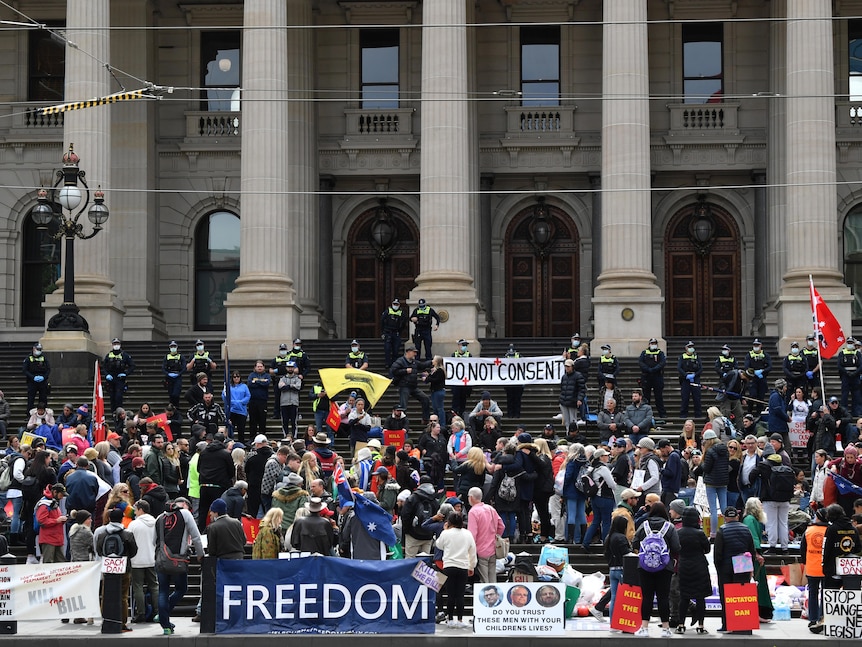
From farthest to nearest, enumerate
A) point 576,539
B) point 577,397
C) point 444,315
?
point 444,315
point 577,397
point 576,539

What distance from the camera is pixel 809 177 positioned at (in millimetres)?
39094

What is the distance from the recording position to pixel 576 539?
2567 cm

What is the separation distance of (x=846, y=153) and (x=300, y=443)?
79.4 feet

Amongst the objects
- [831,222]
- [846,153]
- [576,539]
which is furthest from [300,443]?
[846,153]

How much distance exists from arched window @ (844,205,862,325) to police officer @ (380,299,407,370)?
49.9 feet

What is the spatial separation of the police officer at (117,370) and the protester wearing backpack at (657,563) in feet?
50.9

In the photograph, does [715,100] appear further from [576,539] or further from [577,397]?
[576,539]

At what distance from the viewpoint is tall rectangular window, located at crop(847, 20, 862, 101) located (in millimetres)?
45844

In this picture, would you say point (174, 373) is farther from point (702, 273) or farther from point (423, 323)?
point (702, 273)

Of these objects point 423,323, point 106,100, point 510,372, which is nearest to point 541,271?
point 423,323

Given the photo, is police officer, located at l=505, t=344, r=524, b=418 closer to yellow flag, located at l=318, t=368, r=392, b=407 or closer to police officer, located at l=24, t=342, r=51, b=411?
yellow flag, located at l=318, t=368, r=392, b=407

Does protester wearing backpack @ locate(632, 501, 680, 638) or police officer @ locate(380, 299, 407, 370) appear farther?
police officer @ locate(380, 299, 407, 370)

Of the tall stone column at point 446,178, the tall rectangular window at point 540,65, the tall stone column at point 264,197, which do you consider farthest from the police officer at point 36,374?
the tall rectangular window at point 540,65

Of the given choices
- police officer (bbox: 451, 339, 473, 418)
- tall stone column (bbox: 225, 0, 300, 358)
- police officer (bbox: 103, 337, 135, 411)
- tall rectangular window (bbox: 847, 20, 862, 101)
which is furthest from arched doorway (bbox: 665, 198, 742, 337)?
police officer (bbox: 103, 337, 135, 411)
